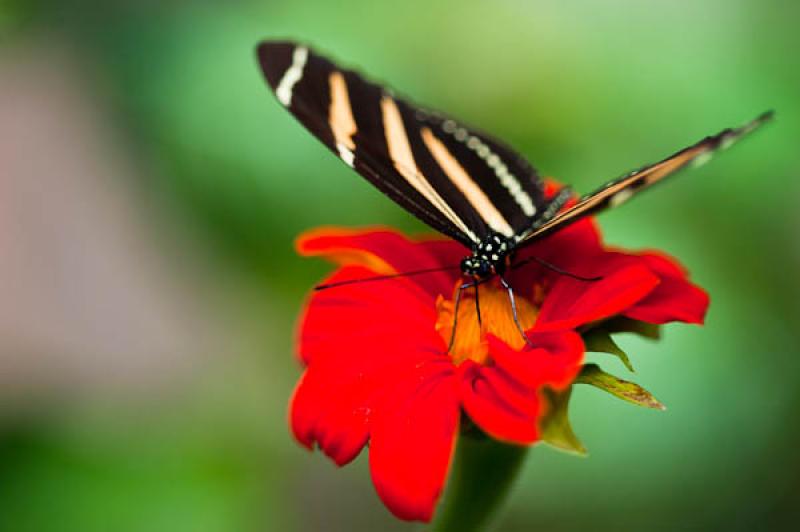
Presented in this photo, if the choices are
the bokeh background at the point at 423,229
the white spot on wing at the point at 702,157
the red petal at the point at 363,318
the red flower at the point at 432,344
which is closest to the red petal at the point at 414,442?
the red flower at the point at 432,344

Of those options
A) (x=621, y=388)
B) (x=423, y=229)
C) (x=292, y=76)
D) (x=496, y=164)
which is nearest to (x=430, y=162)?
(x=496, y=164)

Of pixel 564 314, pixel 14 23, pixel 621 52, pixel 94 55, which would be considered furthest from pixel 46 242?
pixel 564 314

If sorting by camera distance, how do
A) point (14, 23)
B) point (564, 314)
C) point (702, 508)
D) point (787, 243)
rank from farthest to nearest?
point (14, 23) → point (787, 243) → point (702, 508) → point (564, 314)

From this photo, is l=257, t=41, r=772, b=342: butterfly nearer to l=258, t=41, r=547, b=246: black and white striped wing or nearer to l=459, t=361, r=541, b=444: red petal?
l=258, t=41, r=547, b=246: black and white striped wing

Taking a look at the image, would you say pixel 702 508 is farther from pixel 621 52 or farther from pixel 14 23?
pixel 14 23

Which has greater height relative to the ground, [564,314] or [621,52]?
[621,52]

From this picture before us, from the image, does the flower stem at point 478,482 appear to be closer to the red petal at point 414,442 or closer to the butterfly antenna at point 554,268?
the red petal at point 414,442

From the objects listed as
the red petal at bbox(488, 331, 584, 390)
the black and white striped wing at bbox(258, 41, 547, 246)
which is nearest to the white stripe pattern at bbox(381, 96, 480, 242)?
the black and white striped wing at bbox(258, 41, 547, 246)
